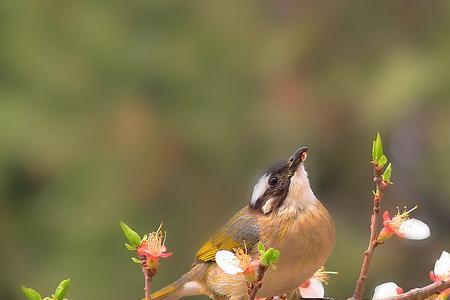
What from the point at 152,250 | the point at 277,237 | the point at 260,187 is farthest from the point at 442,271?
the point at 260,187

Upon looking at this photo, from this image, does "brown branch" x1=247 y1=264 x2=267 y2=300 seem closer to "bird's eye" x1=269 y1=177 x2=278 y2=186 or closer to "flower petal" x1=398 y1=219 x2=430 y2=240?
"flower petal" x1=398 y1=219 x2=430 y2=240

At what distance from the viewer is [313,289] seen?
252cm

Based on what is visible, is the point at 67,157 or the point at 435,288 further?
the point at 67,157

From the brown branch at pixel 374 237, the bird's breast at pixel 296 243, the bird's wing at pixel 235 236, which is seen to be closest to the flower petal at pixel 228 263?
the brown branch at pixel 374 237

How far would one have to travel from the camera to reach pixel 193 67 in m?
7.47

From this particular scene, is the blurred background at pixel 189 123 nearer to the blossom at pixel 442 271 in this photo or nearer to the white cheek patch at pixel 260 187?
the white cheek patch at pixel 260 187

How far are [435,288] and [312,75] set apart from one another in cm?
549

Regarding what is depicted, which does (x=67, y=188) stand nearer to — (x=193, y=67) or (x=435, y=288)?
(x=193, y=67)

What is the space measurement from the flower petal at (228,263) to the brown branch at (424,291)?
0.30 metres

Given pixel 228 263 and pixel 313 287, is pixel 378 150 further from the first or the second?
pixel 313 287

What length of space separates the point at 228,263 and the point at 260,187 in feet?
2.90

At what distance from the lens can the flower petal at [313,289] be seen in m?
2.50

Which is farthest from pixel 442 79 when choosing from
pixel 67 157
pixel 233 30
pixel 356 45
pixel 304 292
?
pixel 304 292

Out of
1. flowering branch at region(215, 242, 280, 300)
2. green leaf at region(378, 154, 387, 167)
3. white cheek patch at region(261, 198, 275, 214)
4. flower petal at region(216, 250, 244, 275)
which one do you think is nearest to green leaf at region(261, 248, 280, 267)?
flowering branch at region(215, 242, 280, 300)
